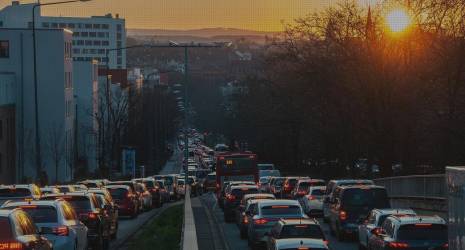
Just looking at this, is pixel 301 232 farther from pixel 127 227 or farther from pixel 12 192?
pixel 127 227

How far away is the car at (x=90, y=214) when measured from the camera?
94.5 ft

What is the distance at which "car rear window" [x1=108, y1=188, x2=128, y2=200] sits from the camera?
1864 inches

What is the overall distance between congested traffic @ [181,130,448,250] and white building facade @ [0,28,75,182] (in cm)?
3335

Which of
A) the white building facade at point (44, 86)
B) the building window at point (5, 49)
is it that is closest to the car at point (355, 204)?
the white building facade at point (44, 86)

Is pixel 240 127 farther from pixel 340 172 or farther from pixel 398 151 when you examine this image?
pixel 398 151

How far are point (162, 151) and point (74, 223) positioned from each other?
399ft

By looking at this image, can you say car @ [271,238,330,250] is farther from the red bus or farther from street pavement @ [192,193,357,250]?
the red bus

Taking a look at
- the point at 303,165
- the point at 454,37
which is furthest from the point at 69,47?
the point at 454,37

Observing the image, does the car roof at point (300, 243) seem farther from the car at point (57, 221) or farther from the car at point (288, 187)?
the car at point (288, 187)

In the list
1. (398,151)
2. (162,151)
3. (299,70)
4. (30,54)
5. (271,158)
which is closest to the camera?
(398,151)

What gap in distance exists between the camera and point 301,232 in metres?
25.8

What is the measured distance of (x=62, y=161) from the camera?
94.9 m

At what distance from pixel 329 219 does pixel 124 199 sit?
12500 mm

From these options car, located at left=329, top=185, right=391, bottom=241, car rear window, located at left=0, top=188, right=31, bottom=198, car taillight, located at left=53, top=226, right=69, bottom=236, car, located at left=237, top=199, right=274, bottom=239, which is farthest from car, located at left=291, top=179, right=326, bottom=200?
car taillight, located at left=53, top=226, right=69, bottom=236
